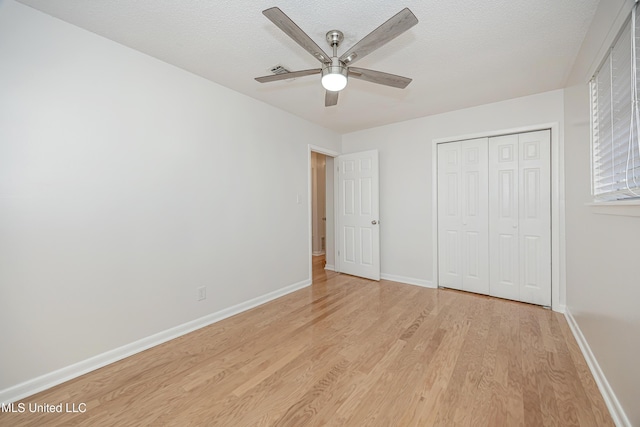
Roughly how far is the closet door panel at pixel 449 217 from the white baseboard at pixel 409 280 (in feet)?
0.51

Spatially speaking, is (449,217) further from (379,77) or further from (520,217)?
(379,77)

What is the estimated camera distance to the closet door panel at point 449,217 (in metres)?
3.55

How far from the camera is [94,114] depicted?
1.94 meters

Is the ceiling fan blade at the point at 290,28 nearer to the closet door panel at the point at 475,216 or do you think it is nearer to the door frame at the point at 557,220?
the closet door panel at the point at 475,216

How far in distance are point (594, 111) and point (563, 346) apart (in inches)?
73.2

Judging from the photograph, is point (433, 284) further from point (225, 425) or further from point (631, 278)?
point (225, 425)

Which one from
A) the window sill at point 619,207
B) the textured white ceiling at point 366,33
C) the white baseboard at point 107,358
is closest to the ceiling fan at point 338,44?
the textured white ceiling at point 366,33

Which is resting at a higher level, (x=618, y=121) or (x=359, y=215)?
(x=618, y=121)

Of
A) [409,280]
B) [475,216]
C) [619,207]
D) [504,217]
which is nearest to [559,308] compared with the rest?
[504,217]

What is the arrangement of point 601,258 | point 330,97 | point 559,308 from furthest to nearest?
point 559,308, point 330,97, point 601,258

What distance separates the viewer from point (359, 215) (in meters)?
4.28

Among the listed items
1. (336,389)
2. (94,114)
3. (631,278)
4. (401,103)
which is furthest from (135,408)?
(401,103)

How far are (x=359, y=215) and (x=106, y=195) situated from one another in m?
3.23

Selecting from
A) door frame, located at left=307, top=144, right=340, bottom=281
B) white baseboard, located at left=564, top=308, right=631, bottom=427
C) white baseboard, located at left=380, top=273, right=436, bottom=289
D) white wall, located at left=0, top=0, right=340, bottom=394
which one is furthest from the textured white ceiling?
white baseboard, located at left=380, top=273, right=436, bottom=289
